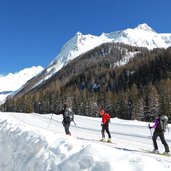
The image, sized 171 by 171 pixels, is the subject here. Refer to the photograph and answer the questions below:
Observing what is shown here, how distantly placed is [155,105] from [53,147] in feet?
235

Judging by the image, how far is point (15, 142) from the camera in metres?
15.2

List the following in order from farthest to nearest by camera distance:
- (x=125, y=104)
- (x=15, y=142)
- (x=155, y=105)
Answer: (x=125, y=104) → (x=155, y=105) → (x=15, y=142)

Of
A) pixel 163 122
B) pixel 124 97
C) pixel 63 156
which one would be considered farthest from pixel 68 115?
pixel 124 97

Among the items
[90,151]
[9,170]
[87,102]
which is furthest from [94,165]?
[87,102]

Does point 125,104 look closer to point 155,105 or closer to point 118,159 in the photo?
point 155,105

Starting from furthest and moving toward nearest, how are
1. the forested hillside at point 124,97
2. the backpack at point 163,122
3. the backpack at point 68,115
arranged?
the forested hillside at point 124,97 → the backpack at point 68,115 → the backpack at point 163,122

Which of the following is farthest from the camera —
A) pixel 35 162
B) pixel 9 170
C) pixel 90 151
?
pixel 9 170

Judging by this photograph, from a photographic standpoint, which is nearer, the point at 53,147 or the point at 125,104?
the point at 53,147

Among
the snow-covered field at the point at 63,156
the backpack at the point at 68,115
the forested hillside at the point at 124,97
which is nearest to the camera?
the snow-covered field at the point at 63,156

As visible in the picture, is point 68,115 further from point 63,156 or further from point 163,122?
point 63,156

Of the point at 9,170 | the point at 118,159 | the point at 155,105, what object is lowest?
the point at 9,170

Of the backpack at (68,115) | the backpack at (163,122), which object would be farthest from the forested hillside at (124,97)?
the backpack at (163,122)

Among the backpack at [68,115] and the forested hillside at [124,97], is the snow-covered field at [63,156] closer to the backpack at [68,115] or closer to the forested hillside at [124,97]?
the backpack at [68,115]

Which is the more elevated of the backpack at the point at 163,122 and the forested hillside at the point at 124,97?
the forested hillside at the point at 124,97
